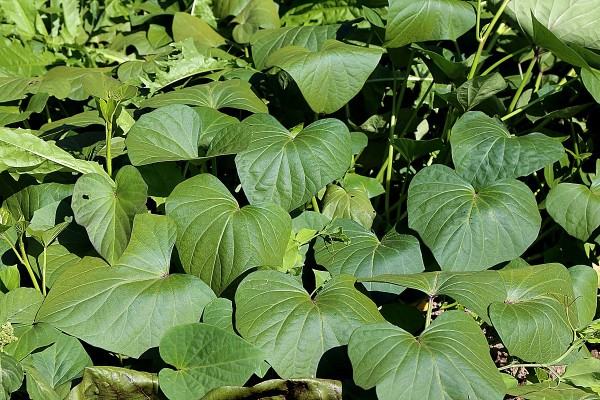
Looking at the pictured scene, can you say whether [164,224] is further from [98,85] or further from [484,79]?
[484,79]

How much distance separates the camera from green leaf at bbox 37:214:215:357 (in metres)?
1.64

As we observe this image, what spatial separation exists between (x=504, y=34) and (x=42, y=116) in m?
1.64

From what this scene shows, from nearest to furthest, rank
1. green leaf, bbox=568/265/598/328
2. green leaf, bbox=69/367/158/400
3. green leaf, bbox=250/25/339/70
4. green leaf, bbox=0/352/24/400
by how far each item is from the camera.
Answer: green leaf, bbox=0/352/24/400, green leaf, bbox=69/367/158/400, green leaf, bbox=568/265/598/328, green leaf, bbox=250/25/339/70

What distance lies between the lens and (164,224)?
1.75 metres

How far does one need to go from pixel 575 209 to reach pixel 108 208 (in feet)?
3.87

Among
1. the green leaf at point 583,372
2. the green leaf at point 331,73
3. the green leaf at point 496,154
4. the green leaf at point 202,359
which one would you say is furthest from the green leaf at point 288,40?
the green leaf at point 583,372

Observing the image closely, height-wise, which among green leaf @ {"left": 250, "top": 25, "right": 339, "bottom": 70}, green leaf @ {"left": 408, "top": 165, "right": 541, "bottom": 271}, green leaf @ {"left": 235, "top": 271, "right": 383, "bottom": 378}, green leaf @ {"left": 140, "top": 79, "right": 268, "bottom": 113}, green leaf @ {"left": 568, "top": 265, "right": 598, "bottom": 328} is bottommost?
green leaf @ {"left": 568, "top": 265, "right": 598, "bottom": 328}

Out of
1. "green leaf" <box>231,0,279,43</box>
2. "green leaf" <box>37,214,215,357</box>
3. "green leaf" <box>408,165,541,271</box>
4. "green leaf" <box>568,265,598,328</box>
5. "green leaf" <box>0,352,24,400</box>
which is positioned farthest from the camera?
"green leaf" <box>231,0,279,43</box>

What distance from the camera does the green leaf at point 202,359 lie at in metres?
1.51

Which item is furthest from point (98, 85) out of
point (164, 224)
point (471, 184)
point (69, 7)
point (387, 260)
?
point (69, 7)

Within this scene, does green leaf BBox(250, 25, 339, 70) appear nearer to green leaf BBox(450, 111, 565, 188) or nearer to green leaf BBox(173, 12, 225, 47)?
green leaf BBox(173, 12, 225, 47)

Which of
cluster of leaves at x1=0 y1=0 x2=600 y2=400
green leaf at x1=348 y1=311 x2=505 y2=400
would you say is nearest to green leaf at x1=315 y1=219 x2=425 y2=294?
cluster of leaves at x1=0 y1=0 x2=600 y2=400

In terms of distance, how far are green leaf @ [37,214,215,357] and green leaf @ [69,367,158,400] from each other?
0.24 feet

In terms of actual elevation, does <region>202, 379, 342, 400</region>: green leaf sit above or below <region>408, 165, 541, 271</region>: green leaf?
below
